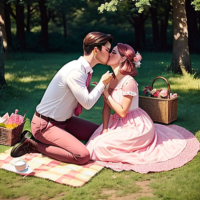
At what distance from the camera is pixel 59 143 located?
4.32 meters

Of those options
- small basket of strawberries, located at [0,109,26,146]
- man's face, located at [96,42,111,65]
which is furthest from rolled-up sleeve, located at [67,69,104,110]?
small basket of strawberries, located at [0,109,26,146]

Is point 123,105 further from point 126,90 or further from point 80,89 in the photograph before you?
point 80,89

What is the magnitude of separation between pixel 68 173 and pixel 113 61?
67.5 inches

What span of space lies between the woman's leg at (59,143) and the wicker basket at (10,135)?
2.21 ft

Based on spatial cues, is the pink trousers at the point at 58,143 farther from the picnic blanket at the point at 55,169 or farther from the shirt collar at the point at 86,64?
the shirt collar at the point at 86,64

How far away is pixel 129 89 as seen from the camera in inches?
176

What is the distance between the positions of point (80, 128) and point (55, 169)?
0.99 m

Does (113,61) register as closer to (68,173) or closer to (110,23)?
(68,173)

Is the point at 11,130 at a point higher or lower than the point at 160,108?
higher

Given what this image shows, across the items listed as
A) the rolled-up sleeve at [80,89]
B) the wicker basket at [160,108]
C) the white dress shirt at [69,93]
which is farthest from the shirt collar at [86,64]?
the wicker basket at [160,108]

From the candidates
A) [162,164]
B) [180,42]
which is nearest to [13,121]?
[162,164]

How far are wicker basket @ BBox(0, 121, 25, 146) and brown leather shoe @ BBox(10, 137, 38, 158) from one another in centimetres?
46

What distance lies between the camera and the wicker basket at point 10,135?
4.94m

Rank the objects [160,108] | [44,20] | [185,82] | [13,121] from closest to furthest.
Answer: [13,121], [160,108], [185,82], [44,20]
